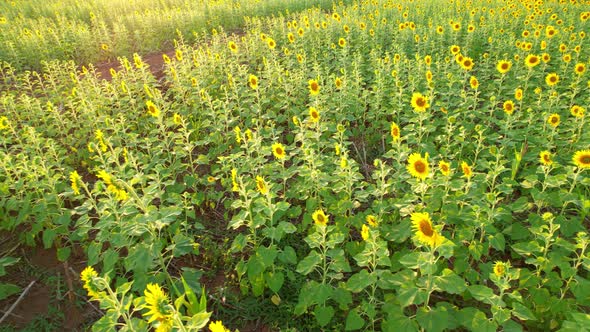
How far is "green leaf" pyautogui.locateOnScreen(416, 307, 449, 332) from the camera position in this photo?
2.28 meters

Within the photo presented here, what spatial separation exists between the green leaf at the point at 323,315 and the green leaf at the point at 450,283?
2.55 ft

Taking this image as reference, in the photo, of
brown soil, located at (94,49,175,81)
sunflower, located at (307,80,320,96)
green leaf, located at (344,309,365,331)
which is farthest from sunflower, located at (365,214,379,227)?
brown soil, located at (94,49,175,81)

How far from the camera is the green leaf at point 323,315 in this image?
2586mm

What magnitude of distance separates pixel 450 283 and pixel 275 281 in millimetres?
1293

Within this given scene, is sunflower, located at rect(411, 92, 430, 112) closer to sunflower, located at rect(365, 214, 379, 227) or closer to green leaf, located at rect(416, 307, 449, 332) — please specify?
sunflower, located at rect(365, 214, 379, 227)

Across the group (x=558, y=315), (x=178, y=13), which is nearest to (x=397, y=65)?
(x=558, y=315)

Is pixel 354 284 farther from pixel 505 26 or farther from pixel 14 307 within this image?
pixel 505 26

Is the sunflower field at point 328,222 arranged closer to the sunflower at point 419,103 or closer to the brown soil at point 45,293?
the sunflower at point 419,103

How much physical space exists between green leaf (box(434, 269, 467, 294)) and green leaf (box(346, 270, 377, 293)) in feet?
1.36

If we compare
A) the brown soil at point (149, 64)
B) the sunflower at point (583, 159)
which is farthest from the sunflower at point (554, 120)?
the brown soil at point (149, 64)

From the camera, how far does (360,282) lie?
250cm

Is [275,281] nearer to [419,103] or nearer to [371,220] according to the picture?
[371,220]

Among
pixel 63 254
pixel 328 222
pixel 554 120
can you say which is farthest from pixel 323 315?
pixel 554 120

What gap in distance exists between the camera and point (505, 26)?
880cm
